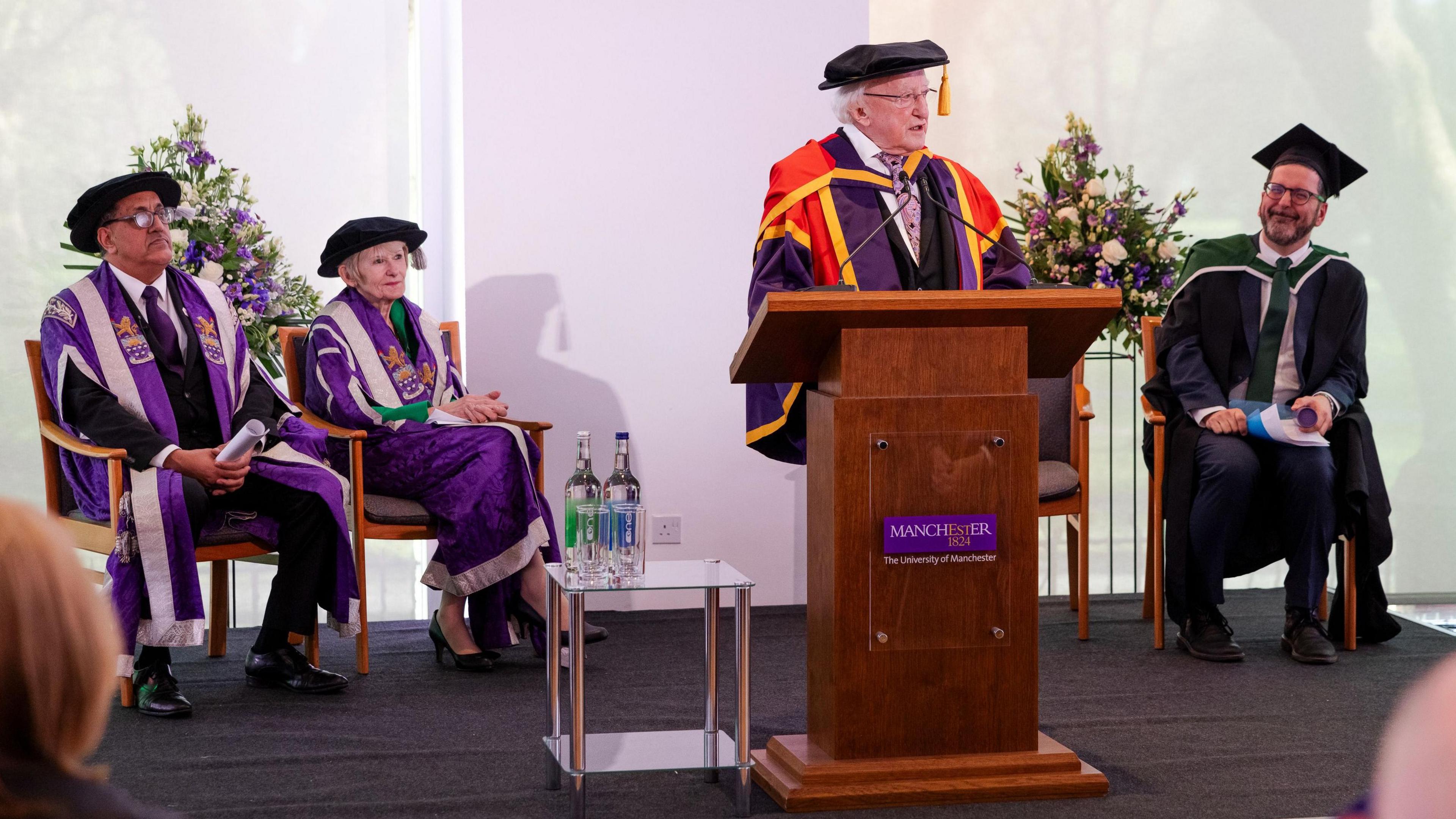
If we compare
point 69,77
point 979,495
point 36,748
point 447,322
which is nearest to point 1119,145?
point 447,322

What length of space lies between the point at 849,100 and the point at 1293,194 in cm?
165

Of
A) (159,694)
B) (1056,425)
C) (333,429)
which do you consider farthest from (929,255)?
(159,694)

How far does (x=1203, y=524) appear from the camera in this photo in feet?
13.3

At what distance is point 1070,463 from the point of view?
4555mm

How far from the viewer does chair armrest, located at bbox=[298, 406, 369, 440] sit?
392 cm

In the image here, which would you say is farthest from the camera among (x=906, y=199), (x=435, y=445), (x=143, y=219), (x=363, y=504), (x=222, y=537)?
(x=435, y=445)

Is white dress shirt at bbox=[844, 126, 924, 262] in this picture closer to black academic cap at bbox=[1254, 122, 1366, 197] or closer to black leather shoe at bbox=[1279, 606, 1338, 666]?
black academic cap at bbox=[1254, 122, 1366, 197]

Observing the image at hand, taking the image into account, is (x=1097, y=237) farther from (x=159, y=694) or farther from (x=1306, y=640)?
(x=159, y=694)

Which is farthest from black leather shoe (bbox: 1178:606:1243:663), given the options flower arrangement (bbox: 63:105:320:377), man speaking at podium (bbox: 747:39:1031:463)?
flower arrangement (bbox: 63:105:320:377)

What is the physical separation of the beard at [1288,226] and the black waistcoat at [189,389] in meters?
3.16

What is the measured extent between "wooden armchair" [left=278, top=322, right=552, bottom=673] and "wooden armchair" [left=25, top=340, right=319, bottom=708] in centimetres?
23

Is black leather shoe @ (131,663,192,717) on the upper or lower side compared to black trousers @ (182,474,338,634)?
lower

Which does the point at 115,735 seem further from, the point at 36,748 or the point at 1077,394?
the point at 1077,394

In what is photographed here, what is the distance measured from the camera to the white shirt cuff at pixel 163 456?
11.5ft
